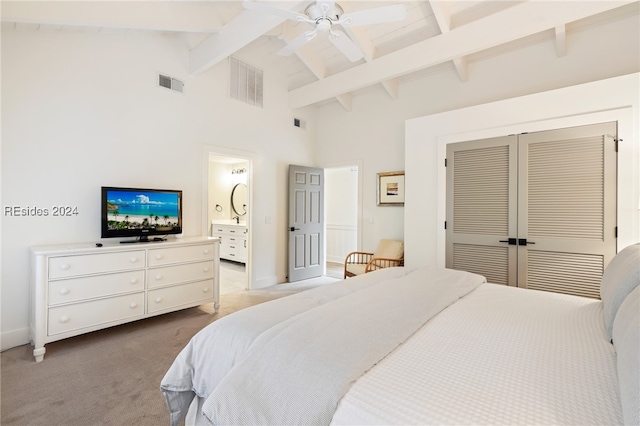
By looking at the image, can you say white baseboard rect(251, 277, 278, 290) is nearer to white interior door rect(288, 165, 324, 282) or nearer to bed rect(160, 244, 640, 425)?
white interior door rect(288, 165, 324, 282)

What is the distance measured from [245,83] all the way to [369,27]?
194 cm

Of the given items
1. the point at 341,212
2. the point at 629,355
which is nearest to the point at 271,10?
the point at 629,355

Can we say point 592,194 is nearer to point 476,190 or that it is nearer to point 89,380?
point 476,190

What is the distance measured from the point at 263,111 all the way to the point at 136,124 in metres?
1.90

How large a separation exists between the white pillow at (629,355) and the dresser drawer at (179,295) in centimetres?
350

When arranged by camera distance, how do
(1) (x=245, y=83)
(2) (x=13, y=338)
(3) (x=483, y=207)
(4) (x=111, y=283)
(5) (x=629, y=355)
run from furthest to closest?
(1) (x=245, y=83) → (3) (x=483, y=207) → (4) (x=111, y=283) → (2) (x=13, y=338) → (5) (x=629, y=355)

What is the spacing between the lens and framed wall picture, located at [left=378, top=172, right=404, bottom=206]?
181 inches

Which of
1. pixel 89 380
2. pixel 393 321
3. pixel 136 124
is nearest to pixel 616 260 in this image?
pixel 393 321

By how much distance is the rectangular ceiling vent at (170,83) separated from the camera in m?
3.67

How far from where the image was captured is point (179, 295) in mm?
3381

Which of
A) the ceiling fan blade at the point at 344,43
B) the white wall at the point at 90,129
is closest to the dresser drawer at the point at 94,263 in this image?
the white wall at the point at 90,129

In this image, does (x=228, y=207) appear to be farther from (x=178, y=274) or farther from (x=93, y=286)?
(x=93, y=286)

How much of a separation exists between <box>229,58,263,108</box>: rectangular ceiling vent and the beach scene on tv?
1844 mm

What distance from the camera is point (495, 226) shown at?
11.3 feet
